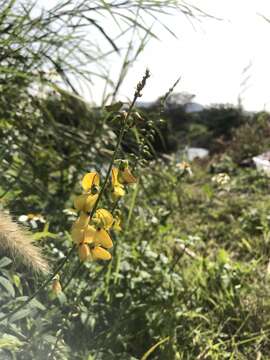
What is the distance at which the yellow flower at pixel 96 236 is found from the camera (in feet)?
3.56

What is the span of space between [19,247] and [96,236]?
16 cm

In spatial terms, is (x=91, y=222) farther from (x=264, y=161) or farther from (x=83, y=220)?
(x=264, y=161)

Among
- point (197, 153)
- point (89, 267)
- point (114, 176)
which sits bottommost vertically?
point (197, 153)

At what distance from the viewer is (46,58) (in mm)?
2100

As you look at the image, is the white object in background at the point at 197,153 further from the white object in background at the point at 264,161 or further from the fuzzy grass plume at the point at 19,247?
the fuzzy grass plume at the point at 19,247

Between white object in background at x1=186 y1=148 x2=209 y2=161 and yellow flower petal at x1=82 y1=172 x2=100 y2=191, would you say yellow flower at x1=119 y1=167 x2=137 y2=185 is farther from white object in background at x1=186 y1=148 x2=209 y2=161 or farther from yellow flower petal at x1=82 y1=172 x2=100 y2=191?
white object in background at x1=186 y1=148 x2=209 y2=161

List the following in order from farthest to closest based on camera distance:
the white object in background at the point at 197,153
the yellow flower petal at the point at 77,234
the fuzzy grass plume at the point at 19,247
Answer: the white object in background at the point at 197,153
the yellow flower petal at the point at 77,234
the fuzzy grass plume at the point at 19,247

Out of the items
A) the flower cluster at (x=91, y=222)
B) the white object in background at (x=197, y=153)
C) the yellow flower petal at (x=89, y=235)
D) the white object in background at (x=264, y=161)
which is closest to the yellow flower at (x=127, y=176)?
the flower cluster at (x=91, y=222)

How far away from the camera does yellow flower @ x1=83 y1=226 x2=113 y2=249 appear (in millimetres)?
1085

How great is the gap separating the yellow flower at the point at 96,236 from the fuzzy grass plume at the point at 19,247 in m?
0.10

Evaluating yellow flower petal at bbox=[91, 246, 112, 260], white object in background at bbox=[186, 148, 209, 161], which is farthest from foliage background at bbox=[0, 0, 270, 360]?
white object in background at bbox=[186, 148, 209, 161]

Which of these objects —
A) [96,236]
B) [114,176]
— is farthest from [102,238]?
[114,176]

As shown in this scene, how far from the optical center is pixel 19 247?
3.21 feet

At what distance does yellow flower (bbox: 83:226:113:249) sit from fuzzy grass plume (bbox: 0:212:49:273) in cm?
10
